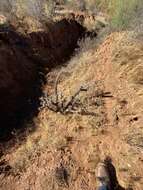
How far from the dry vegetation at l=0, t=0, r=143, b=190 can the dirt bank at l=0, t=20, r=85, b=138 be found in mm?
453

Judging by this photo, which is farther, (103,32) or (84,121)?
(103,32)

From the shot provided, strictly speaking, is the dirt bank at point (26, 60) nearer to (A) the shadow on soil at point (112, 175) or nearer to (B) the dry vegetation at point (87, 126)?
(B) the dry vegetation at point (87, 126)

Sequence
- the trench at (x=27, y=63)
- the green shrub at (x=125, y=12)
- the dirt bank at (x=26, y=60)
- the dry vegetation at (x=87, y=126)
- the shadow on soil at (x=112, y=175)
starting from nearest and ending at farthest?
the shadow on soil at (x=112, y=175)
the dry vegetation at (x=87, y=126)
the trench at (x=27, y=63)
the dirt bank at (x=26, y=60)
the green shrub at (x=125, y=12)

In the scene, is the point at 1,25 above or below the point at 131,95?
above

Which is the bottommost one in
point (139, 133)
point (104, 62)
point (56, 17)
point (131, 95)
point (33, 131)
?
point (139, 133)

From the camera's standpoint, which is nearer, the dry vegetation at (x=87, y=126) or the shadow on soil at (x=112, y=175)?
the shadow on soil at (x=112, y=175)

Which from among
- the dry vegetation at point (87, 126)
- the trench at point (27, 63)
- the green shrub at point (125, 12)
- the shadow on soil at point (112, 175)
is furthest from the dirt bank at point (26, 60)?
the shadow on soil at point (112, 175)

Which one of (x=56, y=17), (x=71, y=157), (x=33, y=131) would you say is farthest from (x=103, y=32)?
(x=71, y=157)

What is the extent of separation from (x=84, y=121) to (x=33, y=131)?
112cm

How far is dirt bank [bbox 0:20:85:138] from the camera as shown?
8.65m

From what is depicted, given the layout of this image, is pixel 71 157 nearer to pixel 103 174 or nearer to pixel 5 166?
pixel 103 174

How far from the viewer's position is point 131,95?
7809 millimetres

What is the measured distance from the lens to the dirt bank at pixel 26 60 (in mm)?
8648

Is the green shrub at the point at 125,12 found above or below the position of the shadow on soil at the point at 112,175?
above
